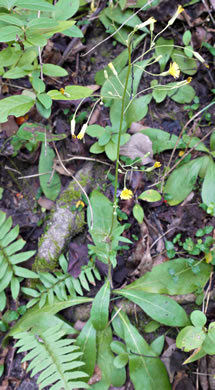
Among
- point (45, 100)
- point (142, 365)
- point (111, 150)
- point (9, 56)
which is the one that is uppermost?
point (9, 56)

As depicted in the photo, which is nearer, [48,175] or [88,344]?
[88,344]

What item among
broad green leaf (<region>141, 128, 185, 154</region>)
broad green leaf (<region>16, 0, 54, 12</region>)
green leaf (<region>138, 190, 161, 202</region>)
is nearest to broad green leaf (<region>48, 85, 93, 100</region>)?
broad green leaf (<region>16, 0, 54, 12</region>)

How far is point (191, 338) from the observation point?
2256 mm

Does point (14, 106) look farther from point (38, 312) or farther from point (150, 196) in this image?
point (38, 312)

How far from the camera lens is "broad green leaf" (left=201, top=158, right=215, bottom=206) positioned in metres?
2.83

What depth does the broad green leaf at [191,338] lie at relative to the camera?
2.21 meters

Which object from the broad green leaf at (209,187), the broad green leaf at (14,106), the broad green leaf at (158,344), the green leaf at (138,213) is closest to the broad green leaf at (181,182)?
the broad green leaf at (209,187)

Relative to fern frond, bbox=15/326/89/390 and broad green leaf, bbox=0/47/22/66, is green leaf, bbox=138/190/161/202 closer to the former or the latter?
fern frond, bbox=15/326/89/390

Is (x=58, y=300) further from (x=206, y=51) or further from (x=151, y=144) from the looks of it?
(x=206, y=51)

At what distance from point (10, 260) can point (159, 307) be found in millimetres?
1457

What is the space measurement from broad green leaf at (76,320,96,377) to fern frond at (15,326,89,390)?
0.10m

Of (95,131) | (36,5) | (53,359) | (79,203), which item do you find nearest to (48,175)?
(79,203)

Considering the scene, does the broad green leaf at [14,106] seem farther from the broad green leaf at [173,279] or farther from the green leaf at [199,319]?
the green leaf at [199,319]

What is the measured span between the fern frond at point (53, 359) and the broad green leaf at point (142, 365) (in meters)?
0.46
